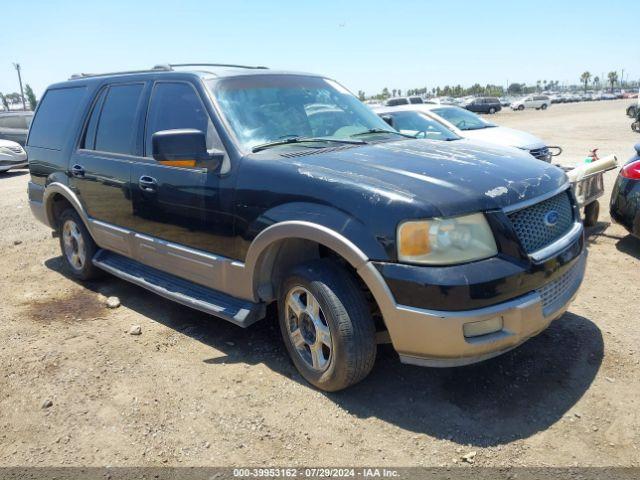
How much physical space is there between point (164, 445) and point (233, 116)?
2.14 metres

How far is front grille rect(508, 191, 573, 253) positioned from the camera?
9.18 ft

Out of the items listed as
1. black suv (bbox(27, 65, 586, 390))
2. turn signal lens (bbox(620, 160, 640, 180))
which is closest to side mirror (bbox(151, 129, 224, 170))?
black suv (bbox(27, 65, 586, 390))

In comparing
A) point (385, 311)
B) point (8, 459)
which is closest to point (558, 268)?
point (385, 311)

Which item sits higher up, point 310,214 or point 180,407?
point 310,214

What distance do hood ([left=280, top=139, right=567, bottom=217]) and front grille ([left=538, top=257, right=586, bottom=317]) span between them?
502mm

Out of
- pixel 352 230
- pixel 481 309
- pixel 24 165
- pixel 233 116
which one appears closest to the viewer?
pixel 481 309

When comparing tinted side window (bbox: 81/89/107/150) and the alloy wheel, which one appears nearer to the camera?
the alloy wheel

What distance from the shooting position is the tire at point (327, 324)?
9.44 ft

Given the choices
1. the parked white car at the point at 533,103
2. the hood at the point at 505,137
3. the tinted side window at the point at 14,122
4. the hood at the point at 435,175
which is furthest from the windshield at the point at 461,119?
the parked white car at the point at 533,103

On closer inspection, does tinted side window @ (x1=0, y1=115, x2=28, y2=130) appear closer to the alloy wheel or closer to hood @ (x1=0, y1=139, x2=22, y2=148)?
hood @ (x1=0, y1=139, x2=22, y2=148)

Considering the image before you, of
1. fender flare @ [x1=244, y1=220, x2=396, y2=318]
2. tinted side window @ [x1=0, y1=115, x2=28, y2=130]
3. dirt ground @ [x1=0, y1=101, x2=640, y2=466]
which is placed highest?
tinted side window @ [x1=0, y1=115, x2=28, y2=130]

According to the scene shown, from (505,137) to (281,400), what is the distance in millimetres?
7575

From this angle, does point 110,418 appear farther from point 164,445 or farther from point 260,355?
point 260,355

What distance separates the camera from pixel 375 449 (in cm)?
267
